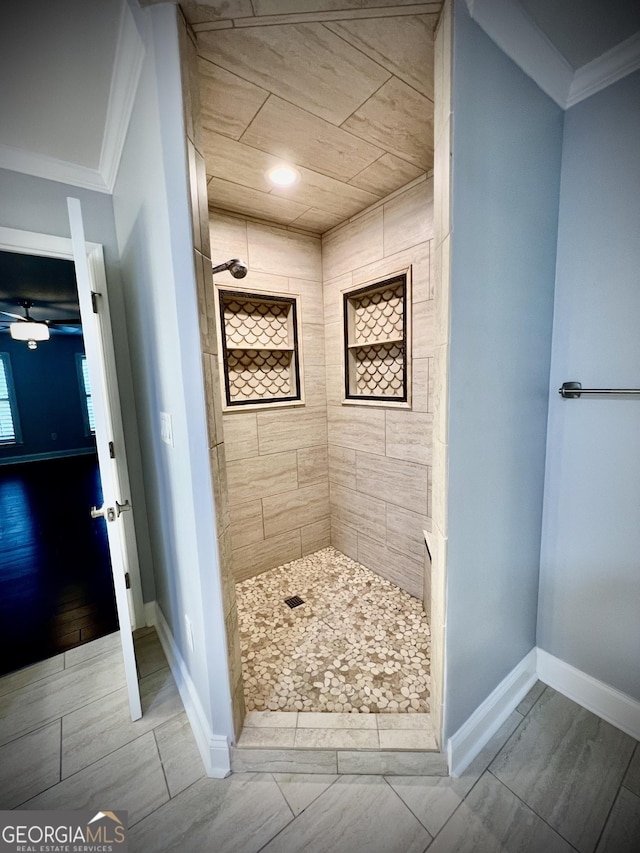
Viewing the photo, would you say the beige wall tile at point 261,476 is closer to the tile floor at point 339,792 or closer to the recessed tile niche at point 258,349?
the recessed tile niche at point 258,349

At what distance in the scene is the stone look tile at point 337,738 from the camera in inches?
47.9

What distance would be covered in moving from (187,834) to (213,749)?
0.20 m

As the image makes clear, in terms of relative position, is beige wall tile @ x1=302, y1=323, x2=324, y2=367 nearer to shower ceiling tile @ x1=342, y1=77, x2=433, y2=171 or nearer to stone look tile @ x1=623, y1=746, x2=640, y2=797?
shower ceiling tile @ x1=342, y1=77, x2=433, y2=171

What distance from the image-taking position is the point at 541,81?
113cm

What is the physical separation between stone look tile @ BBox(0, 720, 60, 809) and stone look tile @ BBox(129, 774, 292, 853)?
45cm

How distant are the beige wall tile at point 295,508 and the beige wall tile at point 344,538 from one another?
124 mm

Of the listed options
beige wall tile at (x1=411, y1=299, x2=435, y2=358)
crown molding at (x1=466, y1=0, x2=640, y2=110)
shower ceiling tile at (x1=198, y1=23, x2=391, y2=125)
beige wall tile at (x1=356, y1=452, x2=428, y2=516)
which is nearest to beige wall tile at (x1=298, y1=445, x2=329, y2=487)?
beige wall tile at (x1=356, y1=452, x2=428, y2=516)

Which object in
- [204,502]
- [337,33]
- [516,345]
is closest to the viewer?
[337,33]

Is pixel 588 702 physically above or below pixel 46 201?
below

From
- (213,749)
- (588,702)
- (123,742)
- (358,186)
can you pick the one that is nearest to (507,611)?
(588,702)

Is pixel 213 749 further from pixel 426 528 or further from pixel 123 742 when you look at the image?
pixel 426 528

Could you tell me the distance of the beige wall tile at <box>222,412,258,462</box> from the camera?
2182 millimetres

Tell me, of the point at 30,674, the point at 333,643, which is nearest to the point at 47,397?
the point at 30,674

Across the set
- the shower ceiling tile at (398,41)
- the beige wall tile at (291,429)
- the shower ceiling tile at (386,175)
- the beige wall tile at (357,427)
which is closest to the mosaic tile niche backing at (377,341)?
the beige wall tile at (357,427)
